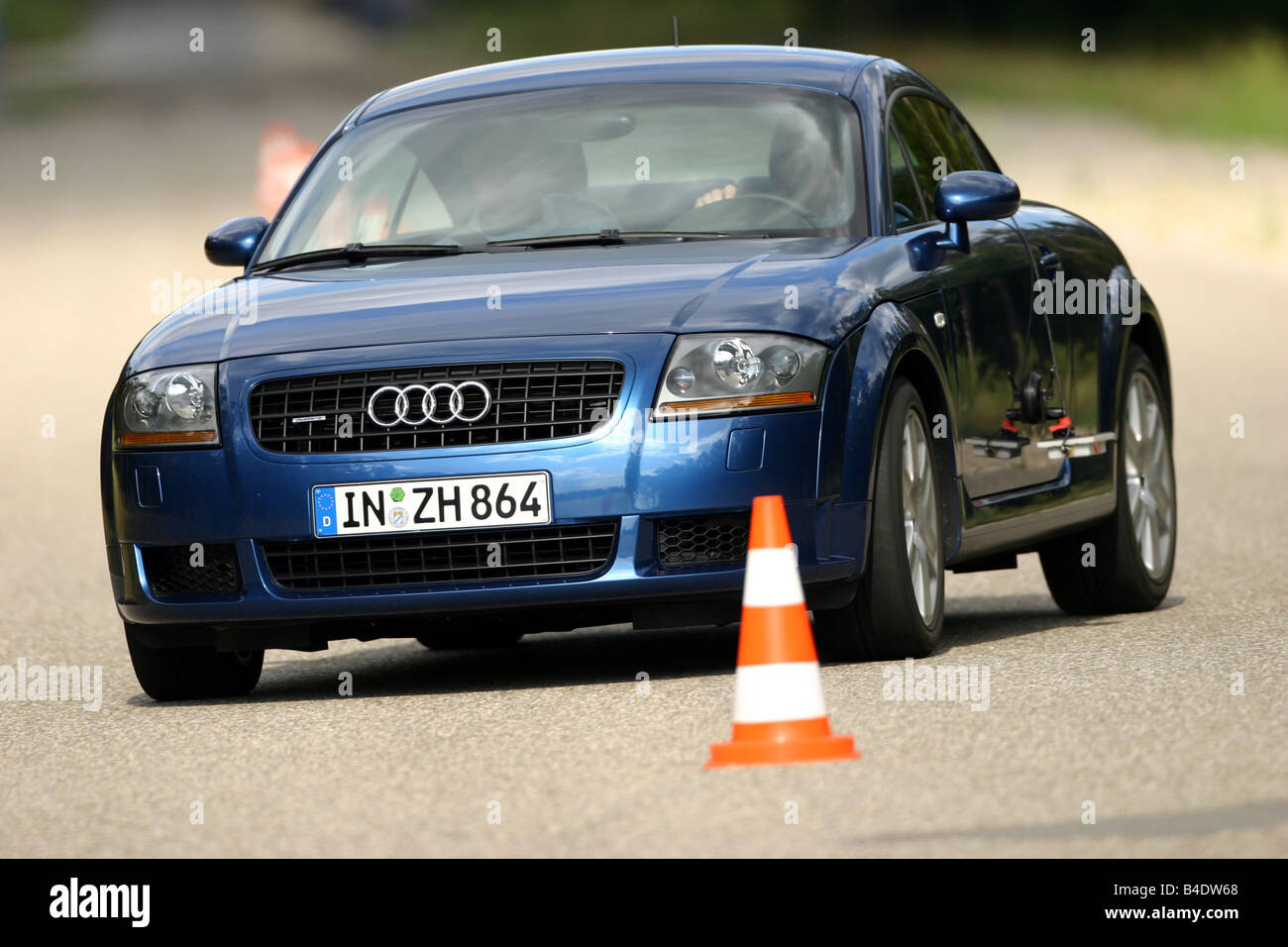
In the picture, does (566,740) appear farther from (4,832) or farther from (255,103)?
(255,103)

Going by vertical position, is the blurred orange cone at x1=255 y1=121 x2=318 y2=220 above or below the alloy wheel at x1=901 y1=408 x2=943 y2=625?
below

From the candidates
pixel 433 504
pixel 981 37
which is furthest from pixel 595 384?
pixel 981 37

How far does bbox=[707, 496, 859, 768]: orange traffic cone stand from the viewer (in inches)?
227

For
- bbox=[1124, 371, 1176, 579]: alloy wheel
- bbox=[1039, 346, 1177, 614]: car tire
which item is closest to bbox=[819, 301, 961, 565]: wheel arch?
bbox=[1039, 346, 1177, 614]: car tire

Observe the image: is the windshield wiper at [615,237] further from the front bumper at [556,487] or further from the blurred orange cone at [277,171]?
the blurred orange cone at [277,171]

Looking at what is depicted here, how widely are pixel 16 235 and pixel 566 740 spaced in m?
31.4

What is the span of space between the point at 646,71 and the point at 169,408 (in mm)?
2142

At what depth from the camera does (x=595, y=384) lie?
22.2 feet

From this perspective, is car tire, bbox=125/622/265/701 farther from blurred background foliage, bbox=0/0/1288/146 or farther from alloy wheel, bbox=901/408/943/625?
blurred background foliage, bbox=0/0/1288/146

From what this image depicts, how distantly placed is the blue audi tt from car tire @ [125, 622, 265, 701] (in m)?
0.01

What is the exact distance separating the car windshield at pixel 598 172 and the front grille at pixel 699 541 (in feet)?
4.01

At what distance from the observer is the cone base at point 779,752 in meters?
5.74
